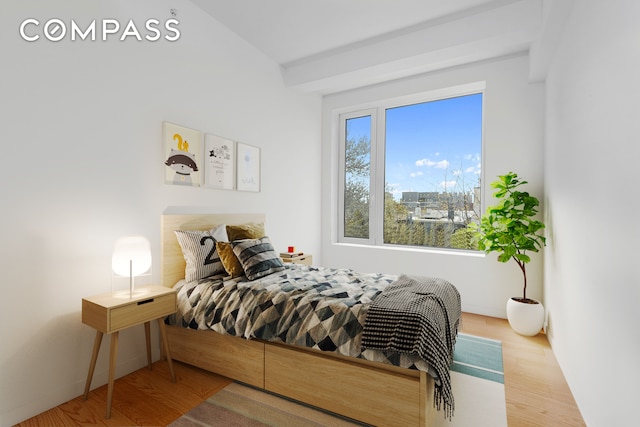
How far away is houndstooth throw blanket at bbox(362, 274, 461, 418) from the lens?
165 cm

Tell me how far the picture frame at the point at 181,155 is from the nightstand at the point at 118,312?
96cm

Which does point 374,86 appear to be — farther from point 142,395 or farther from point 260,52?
point 142,395

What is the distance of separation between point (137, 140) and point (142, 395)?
1.78 meters

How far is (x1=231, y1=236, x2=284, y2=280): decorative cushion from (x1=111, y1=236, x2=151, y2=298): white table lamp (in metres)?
0.69

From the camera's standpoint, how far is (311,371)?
1.94m

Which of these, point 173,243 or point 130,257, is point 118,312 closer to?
point 130,257

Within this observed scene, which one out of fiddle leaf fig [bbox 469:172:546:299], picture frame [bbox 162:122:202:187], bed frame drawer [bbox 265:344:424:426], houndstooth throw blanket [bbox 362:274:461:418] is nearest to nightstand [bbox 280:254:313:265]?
picture frame [bbox 162:122:202:187]

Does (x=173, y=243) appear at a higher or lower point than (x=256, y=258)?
higher

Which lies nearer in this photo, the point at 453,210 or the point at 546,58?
the point at 546,58

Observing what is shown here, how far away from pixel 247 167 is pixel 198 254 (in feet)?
3.90

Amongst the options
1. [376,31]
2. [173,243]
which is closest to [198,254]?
[173,243]

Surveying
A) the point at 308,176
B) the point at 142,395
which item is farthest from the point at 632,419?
the point at 308,176

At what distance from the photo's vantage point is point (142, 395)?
212 centimetres

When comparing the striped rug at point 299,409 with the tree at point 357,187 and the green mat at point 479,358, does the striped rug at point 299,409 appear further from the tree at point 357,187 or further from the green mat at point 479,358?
the tree at point 357,187
